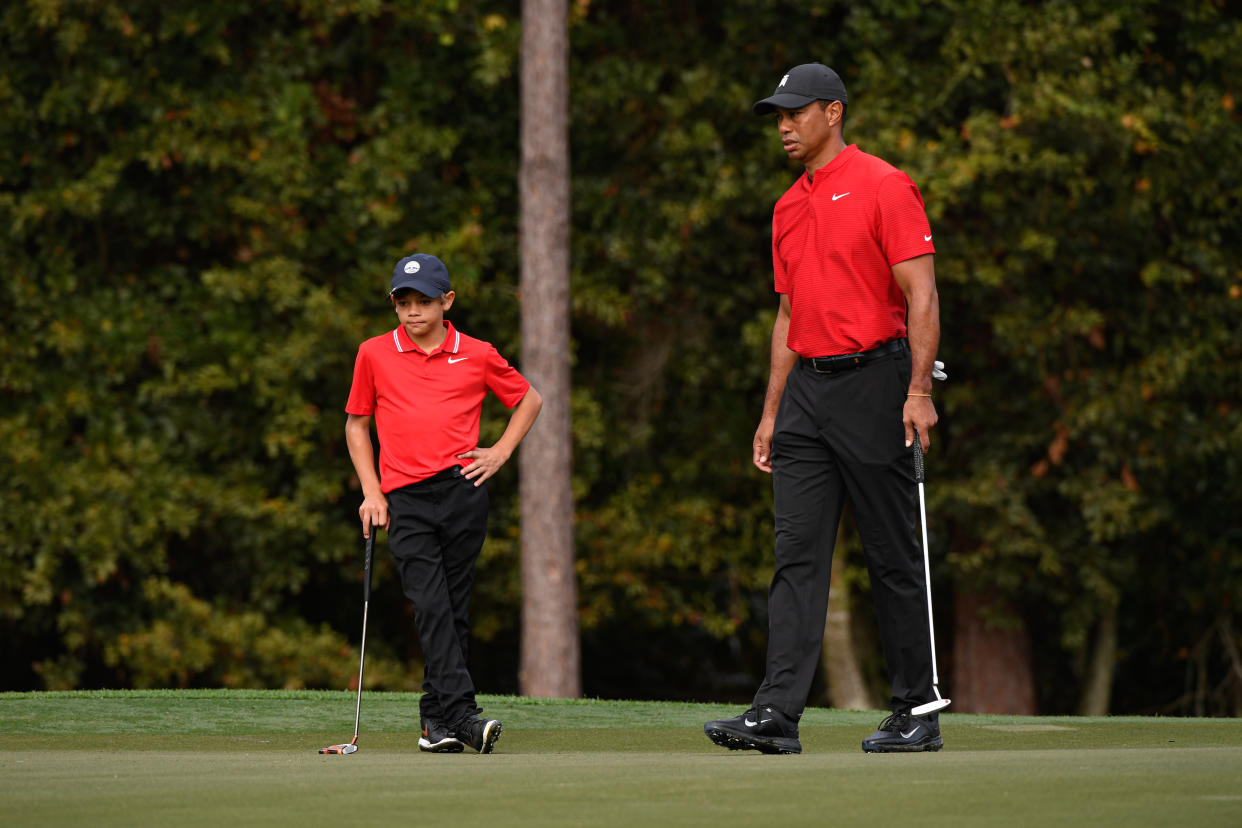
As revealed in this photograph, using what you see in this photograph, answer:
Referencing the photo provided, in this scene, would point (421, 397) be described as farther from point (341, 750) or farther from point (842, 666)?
point (842, 666)

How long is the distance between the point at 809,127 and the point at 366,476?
1.87 metres

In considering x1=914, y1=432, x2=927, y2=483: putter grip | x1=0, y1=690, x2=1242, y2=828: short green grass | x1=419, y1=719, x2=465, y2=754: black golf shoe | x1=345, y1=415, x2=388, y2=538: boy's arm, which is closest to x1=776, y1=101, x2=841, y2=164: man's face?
x1=914, y1=432, x2=927, y2=483: putter grip

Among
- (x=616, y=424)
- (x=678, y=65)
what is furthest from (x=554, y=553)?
(x=678, y=65)

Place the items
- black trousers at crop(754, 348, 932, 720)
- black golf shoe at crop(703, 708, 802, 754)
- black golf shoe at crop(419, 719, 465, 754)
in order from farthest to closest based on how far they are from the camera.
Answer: black golf shoe at crop(419, 719, 465, 754)
black trousers at crop(754, 348, 932, 720)
black golf shoe at crop(703, 708, 802, 754)

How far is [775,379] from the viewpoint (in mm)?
6082

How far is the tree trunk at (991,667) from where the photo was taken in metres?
15.2

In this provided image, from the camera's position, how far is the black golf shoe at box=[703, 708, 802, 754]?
18.4 feet

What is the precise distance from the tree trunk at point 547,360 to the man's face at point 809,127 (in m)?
8.08

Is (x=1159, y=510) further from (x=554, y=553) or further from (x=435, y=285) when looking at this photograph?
(x=435, y=285)

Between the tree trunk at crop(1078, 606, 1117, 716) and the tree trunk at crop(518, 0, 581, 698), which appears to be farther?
the tree trunk at crop(1078, 606, 1117, 716)

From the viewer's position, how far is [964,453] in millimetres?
14578

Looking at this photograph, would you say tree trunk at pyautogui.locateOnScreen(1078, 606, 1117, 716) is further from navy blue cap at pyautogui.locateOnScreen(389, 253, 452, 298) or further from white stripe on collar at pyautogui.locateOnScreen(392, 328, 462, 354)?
navy blue cap at pyautogui.locateOnScreen(389, 253, 452, 298)

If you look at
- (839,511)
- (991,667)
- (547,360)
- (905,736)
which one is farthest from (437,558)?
(991,667)

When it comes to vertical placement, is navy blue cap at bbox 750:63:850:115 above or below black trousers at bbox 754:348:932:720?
above
